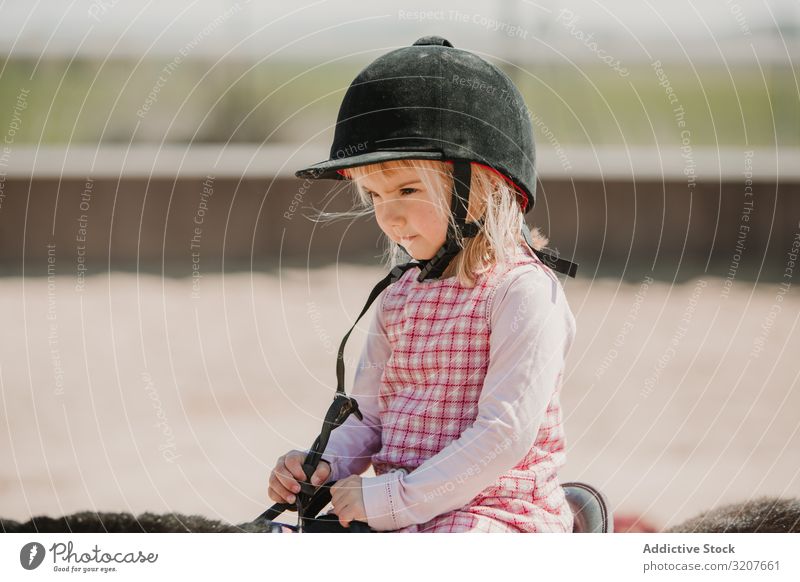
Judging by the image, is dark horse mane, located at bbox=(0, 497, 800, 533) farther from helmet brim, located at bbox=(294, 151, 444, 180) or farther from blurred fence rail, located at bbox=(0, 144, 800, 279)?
blurred fence rail, located at bbox=(0, 144, 800, 279)

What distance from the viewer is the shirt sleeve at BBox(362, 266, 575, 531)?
130 cm

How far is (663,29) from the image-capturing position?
436 centimetres

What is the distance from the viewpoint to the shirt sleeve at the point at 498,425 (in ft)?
4.26

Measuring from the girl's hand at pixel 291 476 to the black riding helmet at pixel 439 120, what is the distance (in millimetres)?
375

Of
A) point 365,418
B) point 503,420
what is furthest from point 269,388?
point 503,420

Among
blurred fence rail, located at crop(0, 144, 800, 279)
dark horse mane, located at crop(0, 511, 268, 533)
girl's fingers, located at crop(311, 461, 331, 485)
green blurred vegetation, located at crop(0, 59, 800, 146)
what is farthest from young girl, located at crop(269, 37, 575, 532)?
blurred fence rail, located at crop(0, 144, 800, 279)

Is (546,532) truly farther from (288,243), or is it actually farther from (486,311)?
(288,243)

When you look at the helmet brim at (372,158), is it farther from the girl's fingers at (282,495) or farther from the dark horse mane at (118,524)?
the dark horse mane at (118,524)

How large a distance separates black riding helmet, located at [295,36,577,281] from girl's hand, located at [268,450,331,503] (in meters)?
0.38

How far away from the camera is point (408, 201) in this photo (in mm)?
1438

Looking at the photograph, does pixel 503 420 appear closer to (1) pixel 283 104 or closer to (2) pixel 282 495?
(2) pixel 282 495

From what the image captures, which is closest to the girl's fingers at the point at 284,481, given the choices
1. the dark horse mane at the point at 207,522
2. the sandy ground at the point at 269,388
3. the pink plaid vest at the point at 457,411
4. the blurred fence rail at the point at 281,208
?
the pink plaid vest at the point at 457,411

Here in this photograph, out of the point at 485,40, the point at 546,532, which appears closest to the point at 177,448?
the point at 546,532

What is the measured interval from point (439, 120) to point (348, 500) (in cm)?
60
